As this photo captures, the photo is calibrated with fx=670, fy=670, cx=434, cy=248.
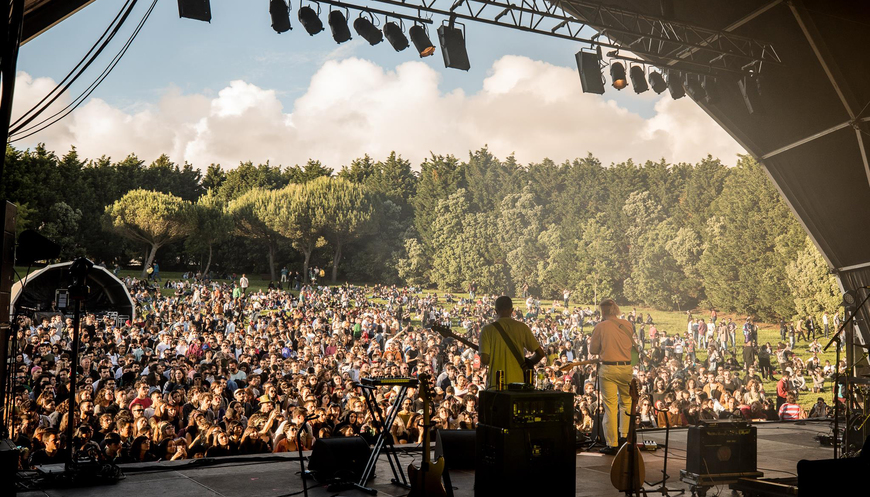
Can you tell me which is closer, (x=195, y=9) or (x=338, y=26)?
(x=195, y=9)

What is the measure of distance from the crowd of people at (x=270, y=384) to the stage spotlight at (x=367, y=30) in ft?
11.8

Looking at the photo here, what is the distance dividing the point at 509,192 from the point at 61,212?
22372 mm

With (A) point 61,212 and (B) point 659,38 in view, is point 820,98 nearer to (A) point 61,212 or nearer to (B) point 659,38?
(B) point 659,38

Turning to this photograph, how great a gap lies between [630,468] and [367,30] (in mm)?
4886

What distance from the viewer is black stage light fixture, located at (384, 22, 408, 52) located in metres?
6.82

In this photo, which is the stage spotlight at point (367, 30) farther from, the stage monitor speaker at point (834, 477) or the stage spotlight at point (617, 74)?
the stage monitor speaker at point (834, 477)

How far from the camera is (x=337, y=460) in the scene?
3953 mm

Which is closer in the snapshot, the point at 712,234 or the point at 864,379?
the point at 864,379

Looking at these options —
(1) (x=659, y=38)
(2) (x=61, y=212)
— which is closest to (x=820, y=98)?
(1) (x=659, y=38)

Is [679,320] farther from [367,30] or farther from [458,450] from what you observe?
[458,450]

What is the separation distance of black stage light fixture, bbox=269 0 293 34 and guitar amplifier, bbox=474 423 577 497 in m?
4.68

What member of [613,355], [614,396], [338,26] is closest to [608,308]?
[613,355]

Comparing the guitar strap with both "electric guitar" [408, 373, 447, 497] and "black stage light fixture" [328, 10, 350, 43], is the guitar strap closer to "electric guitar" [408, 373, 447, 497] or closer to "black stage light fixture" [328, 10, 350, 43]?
"electric guitar" [408, 373, 447, 497]

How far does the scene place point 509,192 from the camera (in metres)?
36.9
